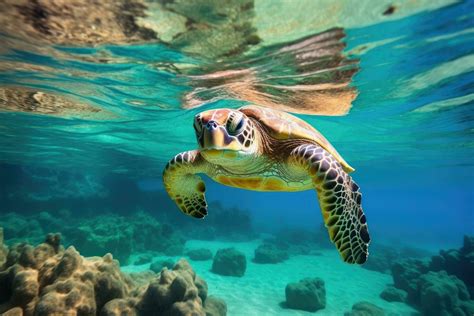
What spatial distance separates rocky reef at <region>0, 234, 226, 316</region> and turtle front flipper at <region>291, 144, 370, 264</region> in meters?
2.93

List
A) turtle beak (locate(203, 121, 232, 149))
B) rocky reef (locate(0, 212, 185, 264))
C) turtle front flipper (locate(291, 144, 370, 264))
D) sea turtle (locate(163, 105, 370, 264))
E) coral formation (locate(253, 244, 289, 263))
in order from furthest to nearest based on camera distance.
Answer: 1. coral formation (locate(253, 244, 289, 263))
2. rocky reef (locate(0, 212, 185, 264))
3. turtle front flipper (locate(291, 144, 370, 264))
4. sea turtle (locate(163, 105, 370, 264))
5. turtle beak (locate(203, 121, 232, 149))

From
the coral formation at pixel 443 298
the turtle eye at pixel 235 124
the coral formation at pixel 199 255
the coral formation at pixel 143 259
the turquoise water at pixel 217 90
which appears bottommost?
the coral formation at pixel 143 259

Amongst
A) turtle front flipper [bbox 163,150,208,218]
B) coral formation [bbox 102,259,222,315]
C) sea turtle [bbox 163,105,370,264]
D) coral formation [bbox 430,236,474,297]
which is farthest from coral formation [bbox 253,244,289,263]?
sea turtle [bbox 163,105,370,264]

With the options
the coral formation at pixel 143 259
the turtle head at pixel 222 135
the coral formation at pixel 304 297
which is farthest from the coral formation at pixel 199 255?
the turtle head at pixel 222 135

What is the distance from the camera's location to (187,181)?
16.6ft

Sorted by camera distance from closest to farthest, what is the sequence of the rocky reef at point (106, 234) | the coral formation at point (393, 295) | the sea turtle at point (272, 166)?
the sea turtle at point (272, 166)
the coral formation at point (393, 295)
the rocky reef at point (106, 234)

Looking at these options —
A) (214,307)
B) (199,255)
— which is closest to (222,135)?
(214,307)

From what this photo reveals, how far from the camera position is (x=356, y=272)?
15852mm

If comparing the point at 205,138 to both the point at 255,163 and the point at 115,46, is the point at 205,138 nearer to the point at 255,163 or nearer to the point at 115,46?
the point at 255,163

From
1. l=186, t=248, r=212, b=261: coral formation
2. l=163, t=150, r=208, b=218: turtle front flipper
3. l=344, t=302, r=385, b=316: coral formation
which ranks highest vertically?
l=163, t=150, r=208, b=218: turtle front flipper

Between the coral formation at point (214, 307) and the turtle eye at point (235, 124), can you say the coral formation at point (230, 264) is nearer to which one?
the coral formation at point (214, 307)

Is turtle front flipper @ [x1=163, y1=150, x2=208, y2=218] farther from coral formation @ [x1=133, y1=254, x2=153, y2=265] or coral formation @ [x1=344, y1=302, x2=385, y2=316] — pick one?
coral formation @ [x1=133, y1=254, x2=153, y2=265]

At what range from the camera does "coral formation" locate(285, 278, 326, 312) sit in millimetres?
9320

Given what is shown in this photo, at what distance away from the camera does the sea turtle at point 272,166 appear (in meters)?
3.08
